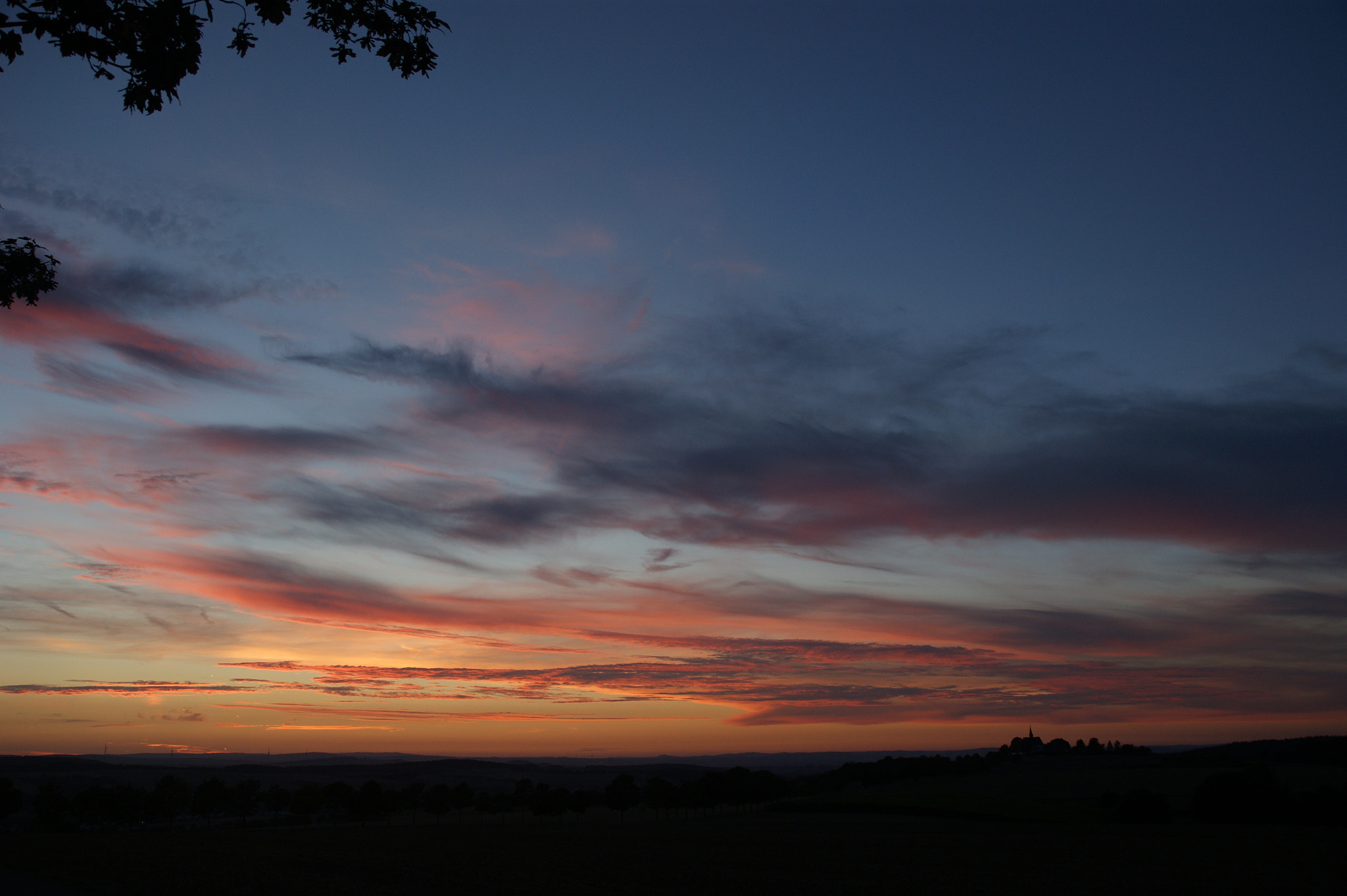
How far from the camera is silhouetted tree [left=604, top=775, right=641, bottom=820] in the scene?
538 ft

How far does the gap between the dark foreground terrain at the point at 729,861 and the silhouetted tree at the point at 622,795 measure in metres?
69.0

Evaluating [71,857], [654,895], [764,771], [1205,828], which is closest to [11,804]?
[71,857]

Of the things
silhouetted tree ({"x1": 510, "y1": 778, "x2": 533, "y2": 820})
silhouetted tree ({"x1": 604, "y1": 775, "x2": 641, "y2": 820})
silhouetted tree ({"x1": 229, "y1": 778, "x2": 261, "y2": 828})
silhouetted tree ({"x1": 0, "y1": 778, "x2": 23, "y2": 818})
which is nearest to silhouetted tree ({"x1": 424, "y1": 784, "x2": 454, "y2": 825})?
silhouetted tree ({"x1": 510, "y1": 778, "x2": 533, "y2": 820})

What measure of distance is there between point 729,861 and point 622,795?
111088 millimetres

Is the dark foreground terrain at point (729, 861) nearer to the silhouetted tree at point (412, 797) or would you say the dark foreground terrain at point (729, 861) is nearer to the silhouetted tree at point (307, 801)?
the silhouetted tree at point (307, 801)

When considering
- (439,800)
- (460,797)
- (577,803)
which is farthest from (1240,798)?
(439,800)

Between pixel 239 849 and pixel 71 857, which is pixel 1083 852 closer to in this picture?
pixel 239 849

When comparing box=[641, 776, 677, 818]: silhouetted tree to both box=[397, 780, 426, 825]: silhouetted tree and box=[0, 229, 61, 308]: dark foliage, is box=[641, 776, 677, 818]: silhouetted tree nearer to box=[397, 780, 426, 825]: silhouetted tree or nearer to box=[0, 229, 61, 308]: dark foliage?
box=[397, 780, 426, 825]: silhouetted tree

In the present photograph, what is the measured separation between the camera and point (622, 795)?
165125mm

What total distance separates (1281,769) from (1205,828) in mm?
75097

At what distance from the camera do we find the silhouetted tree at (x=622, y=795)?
16388 cm

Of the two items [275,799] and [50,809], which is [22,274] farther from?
[275,799]

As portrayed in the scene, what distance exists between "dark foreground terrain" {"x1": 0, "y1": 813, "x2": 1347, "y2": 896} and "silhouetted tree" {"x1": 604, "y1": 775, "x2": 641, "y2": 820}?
226 feet

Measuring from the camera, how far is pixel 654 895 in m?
44.8
